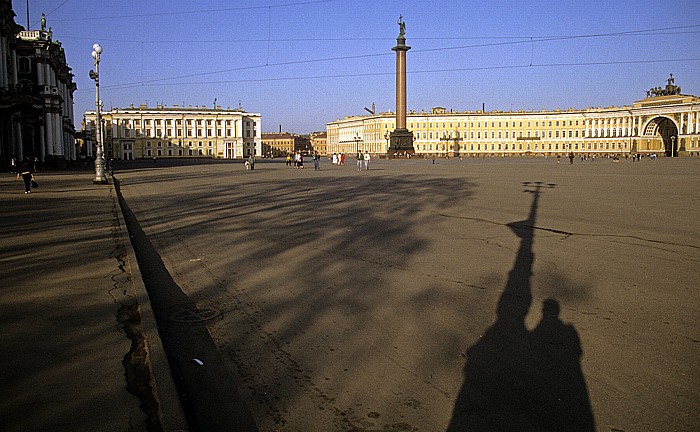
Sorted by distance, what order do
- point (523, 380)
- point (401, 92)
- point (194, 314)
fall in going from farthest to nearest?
point (401, 92), point (194, 314), point (523, 380)

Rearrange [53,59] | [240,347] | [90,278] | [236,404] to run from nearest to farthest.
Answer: [236,404]
[240,347]
[90,278]
[53,59]

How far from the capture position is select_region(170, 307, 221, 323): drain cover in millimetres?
6441

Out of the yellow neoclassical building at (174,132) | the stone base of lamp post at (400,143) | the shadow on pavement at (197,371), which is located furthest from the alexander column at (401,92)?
the yellow neoclassical building at (174,132)

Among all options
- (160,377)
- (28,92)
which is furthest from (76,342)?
(28,92)

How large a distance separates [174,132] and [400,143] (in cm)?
10079

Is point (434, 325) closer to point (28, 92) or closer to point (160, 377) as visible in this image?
point (160, 377)

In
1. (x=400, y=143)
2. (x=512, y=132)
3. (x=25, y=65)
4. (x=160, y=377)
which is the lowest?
(x=160, y=377)

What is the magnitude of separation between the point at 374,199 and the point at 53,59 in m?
53.5

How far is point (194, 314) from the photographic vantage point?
262 inches

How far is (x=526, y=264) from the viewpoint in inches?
359

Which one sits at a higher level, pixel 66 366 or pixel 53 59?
pixel 53 59

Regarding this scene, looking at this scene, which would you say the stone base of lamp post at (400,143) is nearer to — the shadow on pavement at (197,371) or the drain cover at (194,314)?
the shadow on pavement at (197,371)

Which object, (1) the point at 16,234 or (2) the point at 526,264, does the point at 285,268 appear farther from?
(1) the point at 16,234

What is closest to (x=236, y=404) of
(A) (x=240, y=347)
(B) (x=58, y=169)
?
(A) (x=240, y=347)
